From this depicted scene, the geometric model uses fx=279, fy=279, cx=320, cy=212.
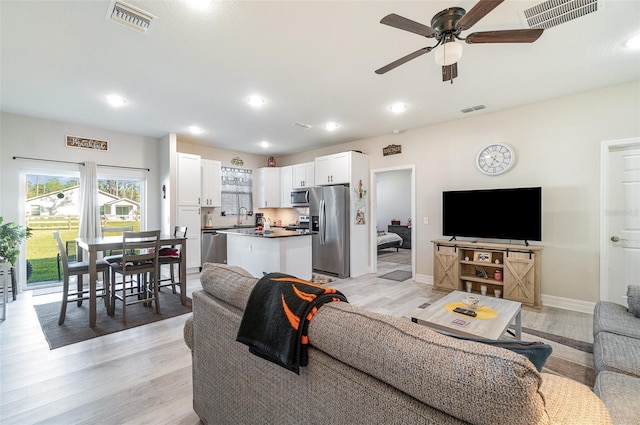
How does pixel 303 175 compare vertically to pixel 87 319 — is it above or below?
above

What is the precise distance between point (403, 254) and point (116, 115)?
7.20 m

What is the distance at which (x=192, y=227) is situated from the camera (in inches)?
227

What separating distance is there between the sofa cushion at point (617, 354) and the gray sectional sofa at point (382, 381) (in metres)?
0.77

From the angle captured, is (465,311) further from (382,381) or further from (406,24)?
(406,24)

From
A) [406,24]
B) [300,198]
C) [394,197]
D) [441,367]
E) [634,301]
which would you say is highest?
[406,24]

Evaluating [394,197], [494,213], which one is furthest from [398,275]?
[394,197]

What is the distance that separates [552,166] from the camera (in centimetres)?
378

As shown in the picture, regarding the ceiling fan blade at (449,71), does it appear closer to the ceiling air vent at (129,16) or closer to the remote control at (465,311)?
the remote control at (465,311)

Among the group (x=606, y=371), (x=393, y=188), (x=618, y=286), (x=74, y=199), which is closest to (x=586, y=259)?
(x=618, y=286)

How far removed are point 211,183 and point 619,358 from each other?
249 inches

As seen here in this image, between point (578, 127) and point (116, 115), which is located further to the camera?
point (116, 115)

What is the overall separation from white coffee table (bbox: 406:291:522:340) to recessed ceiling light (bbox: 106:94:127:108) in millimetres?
4350

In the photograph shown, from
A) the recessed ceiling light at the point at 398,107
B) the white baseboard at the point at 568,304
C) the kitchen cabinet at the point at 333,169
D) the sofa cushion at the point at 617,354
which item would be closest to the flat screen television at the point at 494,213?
the white baseboard at the point at 568,304

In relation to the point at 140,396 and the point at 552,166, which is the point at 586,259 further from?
the point at 140,396
